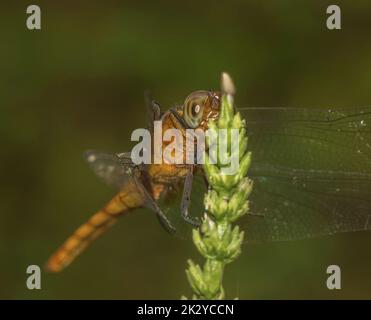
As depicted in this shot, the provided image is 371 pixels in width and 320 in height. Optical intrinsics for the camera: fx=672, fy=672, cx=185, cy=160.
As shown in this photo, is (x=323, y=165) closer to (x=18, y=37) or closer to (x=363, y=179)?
(x=363, y=179)

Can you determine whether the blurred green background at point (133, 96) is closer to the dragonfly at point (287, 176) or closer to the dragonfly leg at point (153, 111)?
the dragonfly at point (287, 176)

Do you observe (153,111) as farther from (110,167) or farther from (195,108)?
(110,167)

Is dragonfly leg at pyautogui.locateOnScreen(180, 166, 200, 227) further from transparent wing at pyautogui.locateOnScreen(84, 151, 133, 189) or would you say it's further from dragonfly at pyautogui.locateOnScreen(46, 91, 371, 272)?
transparent wing at pyautogui.locateOnScreen(84, 151, 133, 189)

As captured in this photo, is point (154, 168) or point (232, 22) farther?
point (232, 22)

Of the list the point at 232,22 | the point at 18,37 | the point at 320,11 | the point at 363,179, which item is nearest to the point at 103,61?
the point at 18,37

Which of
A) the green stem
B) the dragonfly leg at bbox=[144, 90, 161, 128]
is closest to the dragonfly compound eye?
the dragonfly leg at bbox=[144, 90, 161, 128]
